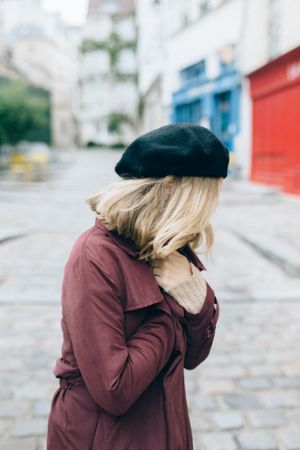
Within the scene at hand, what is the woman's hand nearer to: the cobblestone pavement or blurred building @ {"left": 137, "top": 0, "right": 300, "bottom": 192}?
the cobblestone pavement

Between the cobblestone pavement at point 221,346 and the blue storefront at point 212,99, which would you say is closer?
the cobblestone pavement at point 221,346

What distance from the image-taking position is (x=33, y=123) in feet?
71.4

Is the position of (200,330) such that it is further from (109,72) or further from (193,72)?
(109,72)

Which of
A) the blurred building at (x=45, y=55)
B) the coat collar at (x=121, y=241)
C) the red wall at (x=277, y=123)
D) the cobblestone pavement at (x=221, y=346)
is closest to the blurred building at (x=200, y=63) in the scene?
the red wall at (x=277, y=123)

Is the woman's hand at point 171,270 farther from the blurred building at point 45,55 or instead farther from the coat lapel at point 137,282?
the blurred building at point 45,55

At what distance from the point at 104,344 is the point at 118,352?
1.6 inches

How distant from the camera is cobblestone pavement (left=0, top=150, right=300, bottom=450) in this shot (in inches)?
116

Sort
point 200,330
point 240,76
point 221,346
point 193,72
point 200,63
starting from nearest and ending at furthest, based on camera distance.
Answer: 1. point 200,330
2. point 221,346
3. point 240,76
4. point 200,63
5. point 193,72

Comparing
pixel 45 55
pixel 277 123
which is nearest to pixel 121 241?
pixel 277 123

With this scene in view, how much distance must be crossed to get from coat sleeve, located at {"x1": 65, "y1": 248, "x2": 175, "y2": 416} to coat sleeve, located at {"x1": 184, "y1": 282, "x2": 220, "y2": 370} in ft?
0.59

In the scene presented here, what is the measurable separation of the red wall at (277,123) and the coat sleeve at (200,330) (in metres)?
12.7

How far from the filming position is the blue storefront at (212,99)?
18.4 meters

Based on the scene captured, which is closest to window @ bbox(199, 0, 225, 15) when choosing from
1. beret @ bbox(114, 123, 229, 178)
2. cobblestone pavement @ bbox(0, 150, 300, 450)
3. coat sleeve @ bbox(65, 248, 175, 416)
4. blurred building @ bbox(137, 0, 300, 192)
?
blurred building @ bbox(137, 0, 300, 192)

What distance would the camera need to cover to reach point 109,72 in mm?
47188
